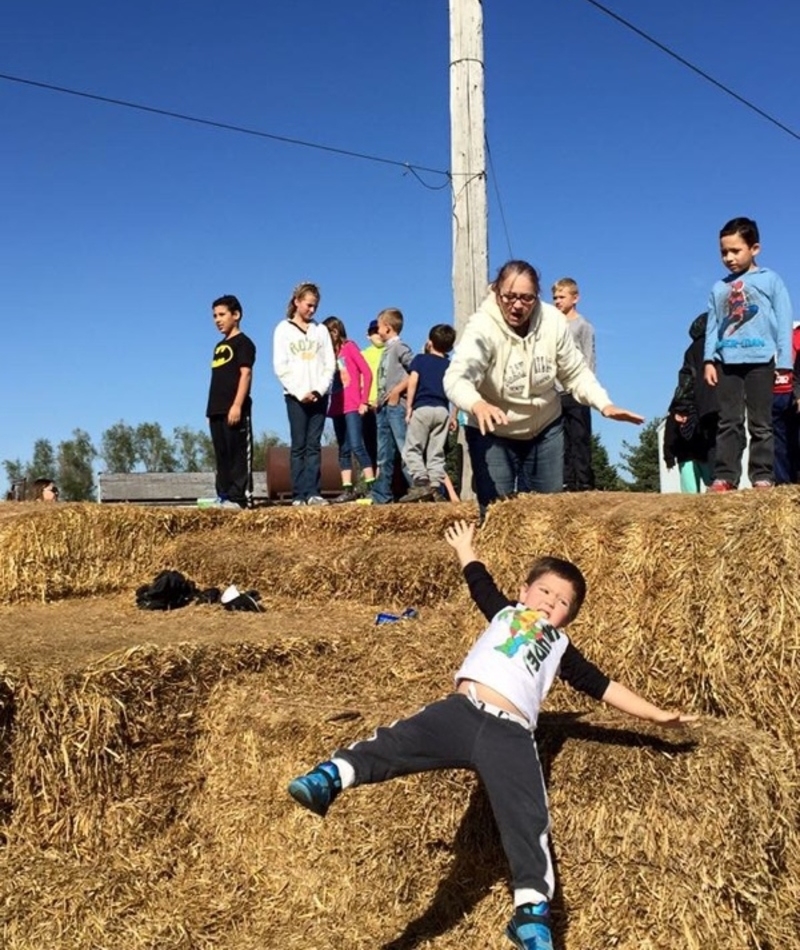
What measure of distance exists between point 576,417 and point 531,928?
554cm

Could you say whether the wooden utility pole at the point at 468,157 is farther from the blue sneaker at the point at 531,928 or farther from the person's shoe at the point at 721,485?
the blue sneaker at the point at 531,928

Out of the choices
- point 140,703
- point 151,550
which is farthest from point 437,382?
point 140,703

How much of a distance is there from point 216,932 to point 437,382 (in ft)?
18.9

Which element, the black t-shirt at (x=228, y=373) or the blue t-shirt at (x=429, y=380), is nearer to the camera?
the black t-shirt at (x=228, y=373)

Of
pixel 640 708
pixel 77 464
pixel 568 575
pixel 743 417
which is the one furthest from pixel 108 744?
pixel 77 464

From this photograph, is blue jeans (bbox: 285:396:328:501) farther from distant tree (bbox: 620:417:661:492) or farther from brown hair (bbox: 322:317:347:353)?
distant tree (bbox: 620:417:661:492)

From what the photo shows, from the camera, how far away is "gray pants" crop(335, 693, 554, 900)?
310 centimetres

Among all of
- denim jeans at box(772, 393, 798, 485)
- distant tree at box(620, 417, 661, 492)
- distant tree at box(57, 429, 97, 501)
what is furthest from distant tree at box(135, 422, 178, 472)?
denim jeans at box(772, 393, 798, 485)

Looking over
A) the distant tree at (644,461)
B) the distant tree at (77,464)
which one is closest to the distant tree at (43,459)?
the distant tree at (77,464)

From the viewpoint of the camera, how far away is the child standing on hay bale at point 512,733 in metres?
3.08

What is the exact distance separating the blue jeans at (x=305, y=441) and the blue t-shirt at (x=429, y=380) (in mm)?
841

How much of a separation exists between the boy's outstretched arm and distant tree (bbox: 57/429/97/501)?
66.3m

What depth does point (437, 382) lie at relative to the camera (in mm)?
8812

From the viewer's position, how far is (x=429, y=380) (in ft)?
28.9
